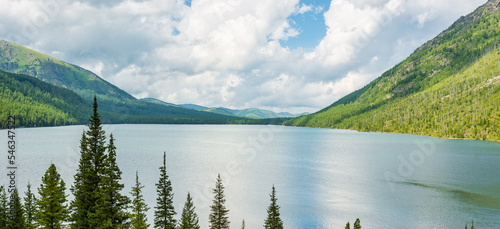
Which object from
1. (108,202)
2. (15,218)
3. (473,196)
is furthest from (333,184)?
(15,218)

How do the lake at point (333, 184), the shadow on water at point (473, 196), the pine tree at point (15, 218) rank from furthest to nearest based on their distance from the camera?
the shadow on water at point (473, 196), the lake at point (333, 184), the pine tree at point (15, 218)

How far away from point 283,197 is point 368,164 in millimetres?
58030

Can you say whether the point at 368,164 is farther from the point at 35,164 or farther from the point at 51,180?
the point at 35,164

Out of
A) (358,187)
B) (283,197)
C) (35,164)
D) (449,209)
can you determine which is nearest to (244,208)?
(283,197)

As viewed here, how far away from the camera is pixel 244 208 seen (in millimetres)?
61938

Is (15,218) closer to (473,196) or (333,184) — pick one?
(333,184)

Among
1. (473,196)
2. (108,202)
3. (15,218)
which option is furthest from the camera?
(473,196)

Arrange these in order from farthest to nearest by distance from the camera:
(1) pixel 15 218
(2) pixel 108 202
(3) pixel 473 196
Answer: (3) pixel 473 196 → (1) pixel 15 218 → (2) pixel 108 202

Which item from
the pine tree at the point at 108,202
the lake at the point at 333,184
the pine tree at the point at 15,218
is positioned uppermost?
the pine tree at the point at 108,202

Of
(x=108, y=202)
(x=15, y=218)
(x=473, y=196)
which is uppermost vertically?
(x=108, y=202)

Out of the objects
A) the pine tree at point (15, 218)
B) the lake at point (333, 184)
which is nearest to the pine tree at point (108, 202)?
the pine tree at point (15, 218)

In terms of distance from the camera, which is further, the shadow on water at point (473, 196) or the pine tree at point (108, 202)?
the shadow on water at point (473, 196)

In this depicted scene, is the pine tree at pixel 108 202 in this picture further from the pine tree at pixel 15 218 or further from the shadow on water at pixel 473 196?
the shadow on water at pixel 473 196

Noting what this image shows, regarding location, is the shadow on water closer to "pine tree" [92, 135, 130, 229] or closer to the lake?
the lake
